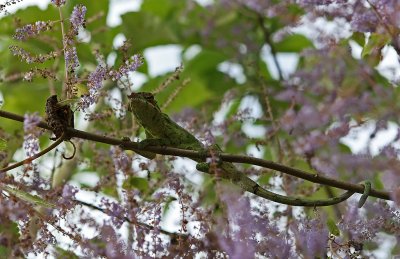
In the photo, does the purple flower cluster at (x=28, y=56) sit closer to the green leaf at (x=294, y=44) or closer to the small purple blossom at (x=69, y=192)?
the small purple blossom at (x=69, y=192)

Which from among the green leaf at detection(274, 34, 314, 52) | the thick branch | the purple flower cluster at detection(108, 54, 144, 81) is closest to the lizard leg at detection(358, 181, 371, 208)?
the thick branch

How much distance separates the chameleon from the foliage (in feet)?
0.10

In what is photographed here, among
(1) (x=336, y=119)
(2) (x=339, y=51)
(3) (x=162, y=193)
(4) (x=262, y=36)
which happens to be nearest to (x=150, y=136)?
(3) (x=162, y=193)

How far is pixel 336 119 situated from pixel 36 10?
1.02 meters

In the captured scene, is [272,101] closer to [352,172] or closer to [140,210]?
[352,172]

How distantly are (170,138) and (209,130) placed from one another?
0.33m

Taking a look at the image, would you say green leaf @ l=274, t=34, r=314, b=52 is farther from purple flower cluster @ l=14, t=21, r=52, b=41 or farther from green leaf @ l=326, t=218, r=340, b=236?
purple flower cluster @ l=14, t=21, r=52, b=41

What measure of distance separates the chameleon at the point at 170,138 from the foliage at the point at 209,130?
30 millimetres

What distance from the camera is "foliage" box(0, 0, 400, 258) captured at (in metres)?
0.99

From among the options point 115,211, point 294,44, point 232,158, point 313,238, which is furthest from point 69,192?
point 294,44

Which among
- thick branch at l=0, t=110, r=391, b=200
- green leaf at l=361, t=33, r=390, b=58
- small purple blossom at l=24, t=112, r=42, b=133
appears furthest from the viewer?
green leaf at l=361, t=33, r=390, b=58

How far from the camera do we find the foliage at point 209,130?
3.24ft

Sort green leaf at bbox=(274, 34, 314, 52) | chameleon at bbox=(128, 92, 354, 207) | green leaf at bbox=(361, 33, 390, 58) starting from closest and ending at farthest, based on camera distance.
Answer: chameleon at bbox=(128, 92, 354, 207) → green leaf at bbox=(361, 33, 390, 58) → green leaf at bbox=(274, 34, 314, 52)

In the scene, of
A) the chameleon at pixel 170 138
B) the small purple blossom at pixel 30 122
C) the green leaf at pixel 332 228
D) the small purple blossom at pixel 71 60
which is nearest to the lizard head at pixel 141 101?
the chameleon at pixel 170 138
